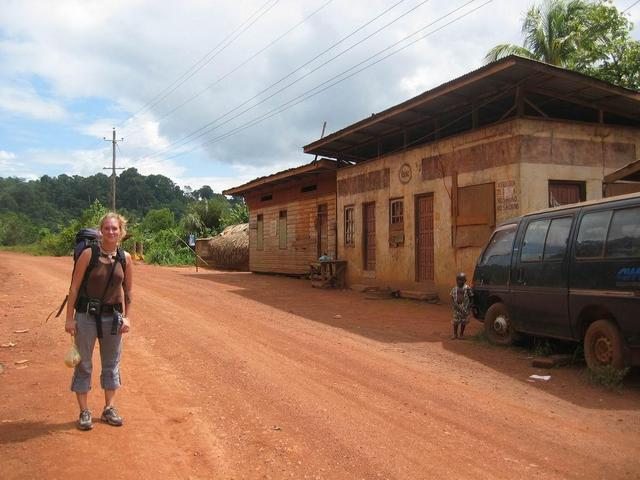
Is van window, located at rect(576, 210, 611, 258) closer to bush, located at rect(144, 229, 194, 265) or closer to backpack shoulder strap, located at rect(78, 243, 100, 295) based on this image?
backpack shoulder strap, located at rect(78, 243, 100, 295)

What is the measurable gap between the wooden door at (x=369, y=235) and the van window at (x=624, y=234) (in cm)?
1082

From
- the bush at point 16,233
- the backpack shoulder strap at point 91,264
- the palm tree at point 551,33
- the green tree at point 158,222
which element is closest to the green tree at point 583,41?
the palm tree at point 551,33

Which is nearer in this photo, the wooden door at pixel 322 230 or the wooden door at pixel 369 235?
the wooden door at pixel 369 235

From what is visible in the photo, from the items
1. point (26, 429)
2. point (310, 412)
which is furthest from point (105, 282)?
point (310, 412)

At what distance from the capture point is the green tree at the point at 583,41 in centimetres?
2017

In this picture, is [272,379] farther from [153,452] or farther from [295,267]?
[295,267]

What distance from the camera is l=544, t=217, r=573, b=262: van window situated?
272 inches

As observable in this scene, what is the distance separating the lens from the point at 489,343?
8.43 metres

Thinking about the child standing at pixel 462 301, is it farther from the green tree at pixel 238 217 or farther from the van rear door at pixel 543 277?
the green tree at pixel 238 217

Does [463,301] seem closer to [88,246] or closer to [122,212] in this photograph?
[88,246]

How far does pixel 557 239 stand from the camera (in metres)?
7.03

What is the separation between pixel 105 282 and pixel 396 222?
39.1ft

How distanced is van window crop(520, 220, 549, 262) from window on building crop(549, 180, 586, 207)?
448 cm

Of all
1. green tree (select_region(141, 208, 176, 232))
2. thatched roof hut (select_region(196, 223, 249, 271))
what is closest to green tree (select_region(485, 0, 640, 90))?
thatched roof hut (select_region(196, 223, 249, 271))
